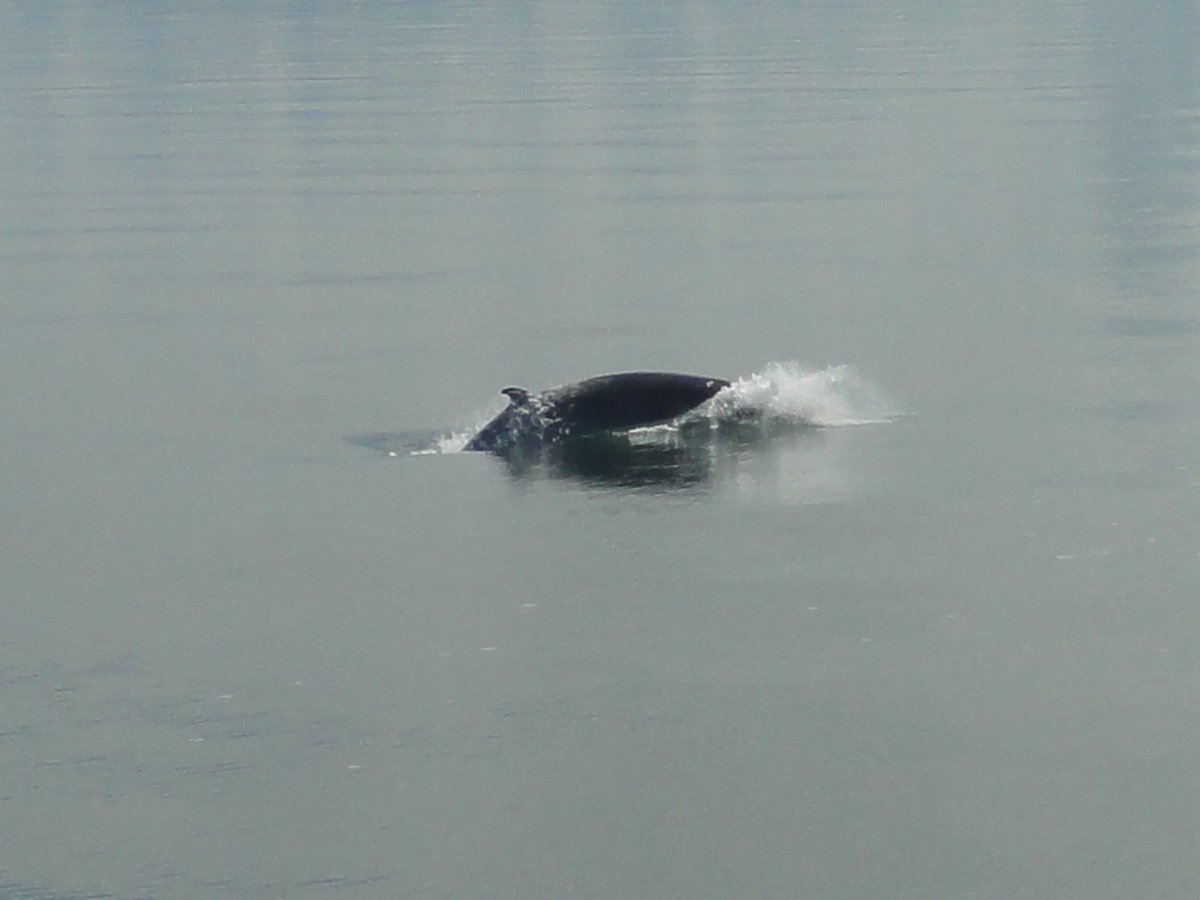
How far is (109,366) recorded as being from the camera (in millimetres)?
20219

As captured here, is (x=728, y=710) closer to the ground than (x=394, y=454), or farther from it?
closer to the ground

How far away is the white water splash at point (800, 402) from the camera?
694 inches

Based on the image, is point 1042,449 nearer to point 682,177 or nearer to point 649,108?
point 682,177

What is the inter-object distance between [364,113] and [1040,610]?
33240mm

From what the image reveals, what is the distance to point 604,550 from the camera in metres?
14.3

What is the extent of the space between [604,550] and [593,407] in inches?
128

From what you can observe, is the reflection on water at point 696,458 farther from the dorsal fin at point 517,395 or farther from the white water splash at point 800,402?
the dorsal fin at point 517,395

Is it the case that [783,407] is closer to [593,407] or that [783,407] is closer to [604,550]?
[593,407]

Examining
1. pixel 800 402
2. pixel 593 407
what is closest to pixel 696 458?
pixel 593 407

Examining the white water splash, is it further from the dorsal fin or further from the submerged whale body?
the dorsal fin

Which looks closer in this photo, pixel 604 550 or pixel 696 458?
pixel 604 550

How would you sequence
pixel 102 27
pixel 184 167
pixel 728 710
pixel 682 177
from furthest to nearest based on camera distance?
pixel 102 27, pixel 184 167, pixel 682 177, pixel 728 710

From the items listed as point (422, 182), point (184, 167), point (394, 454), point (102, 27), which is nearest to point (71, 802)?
point (394, 454)

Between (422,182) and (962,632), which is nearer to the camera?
(962,632)
